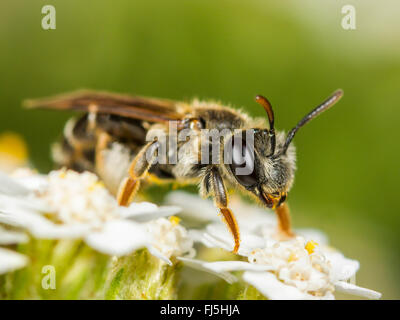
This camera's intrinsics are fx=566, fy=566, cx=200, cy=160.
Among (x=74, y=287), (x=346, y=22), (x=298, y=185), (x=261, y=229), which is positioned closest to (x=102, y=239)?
(x=74, y=287)

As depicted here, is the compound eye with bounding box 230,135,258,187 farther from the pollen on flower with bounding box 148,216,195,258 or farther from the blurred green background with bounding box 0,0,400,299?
the blurred green background with bounding box 0,0,400,299

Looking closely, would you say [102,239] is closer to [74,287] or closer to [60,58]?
[74,287]

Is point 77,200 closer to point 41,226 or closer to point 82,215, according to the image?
point 82,215

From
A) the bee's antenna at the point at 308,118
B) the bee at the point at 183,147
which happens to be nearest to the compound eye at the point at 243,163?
the bee at the point at 183,147

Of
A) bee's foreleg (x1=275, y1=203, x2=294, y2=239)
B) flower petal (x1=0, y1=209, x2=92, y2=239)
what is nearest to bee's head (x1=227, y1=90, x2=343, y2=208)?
bee's foreleg (x1=275, y1=203, x2=294, y2=239)

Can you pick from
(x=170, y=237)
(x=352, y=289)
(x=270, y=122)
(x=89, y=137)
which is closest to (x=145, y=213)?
(x=170, y=237)
